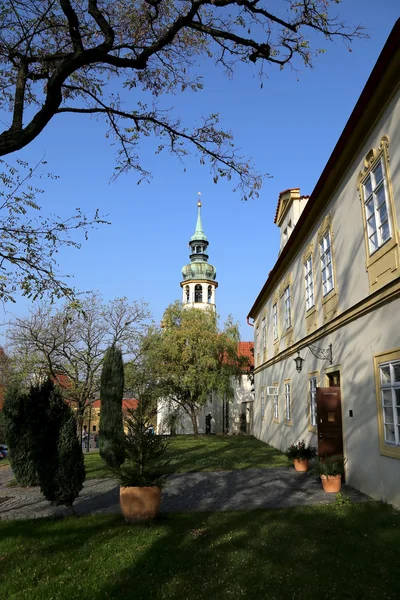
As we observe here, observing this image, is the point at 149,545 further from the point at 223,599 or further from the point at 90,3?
the point at 90,3

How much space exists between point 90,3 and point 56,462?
6.87 m

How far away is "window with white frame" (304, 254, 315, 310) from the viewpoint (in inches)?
498

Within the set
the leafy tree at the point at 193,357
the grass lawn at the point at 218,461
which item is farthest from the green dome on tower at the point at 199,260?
the grass lawn at the point at 218,461

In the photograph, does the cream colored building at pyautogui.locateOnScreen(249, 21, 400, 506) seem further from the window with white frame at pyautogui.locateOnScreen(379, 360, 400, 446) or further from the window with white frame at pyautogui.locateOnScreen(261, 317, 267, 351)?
the window with white frame at pyautogui.locateOnScreen(261, 317, 267, 351)

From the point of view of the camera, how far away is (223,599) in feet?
13.3

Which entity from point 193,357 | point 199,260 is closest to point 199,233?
point 199,260

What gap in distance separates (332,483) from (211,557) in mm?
4469

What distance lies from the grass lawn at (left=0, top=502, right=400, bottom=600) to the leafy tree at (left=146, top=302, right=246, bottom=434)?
73.4 feet

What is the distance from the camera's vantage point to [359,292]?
28.5 feet

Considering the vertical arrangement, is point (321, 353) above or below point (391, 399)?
above

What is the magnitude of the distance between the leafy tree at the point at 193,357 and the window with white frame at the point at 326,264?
750 inches

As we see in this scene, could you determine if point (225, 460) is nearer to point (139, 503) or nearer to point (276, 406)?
point (276, 406)

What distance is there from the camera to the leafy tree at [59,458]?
23.7 feet

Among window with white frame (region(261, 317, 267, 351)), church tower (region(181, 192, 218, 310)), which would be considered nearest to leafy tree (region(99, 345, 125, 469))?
window with white frame (region(261, 317, 267, 351))
